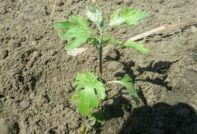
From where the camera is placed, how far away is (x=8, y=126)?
2396 millimetres

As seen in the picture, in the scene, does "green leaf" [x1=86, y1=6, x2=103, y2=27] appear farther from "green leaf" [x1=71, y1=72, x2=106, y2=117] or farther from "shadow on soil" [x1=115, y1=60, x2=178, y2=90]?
"shadow on soil" [x1=115, y1=60, x2=178, y2=90]

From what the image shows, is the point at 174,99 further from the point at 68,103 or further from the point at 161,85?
the point at 68,103

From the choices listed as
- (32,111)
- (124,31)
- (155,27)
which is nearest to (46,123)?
(32,111)

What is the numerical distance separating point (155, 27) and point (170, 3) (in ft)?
1.14

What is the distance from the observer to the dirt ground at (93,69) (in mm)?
2410

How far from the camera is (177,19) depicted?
2.99m

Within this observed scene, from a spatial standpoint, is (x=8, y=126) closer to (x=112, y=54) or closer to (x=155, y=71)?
(x=112, y=54)

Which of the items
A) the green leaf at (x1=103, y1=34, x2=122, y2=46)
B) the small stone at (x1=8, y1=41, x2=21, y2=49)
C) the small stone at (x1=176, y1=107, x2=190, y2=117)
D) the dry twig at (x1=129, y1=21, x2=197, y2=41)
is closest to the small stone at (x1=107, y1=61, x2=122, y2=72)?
the dry twig at (x1=129, y1=21, x2=197, y2=41)

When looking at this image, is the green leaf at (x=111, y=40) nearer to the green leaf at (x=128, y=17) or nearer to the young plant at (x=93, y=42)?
the young plant at (x=93, y=42)

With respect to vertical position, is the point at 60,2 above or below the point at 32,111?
above

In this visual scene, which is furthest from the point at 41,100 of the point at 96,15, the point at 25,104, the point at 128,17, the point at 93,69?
the point at 128,17

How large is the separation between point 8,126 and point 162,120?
3.07 ft

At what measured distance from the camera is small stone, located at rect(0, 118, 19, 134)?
7.79ft

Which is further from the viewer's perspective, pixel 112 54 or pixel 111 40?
pixel 112 54
